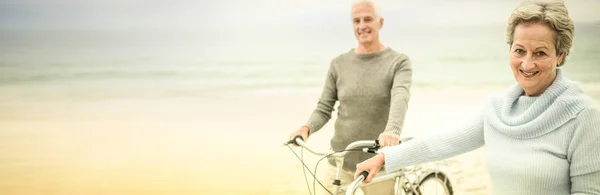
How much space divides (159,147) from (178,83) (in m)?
0.45

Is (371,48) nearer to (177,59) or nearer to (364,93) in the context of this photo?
(364,93)

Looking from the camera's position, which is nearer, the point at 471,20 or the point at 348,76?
the point at 348,76

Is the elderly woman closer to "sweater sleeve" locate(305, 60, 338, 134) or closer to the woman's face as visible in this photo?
the woman's face

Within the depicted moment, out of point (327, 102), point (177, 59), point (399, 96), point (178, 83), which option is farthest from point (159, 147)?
point (399, 96)

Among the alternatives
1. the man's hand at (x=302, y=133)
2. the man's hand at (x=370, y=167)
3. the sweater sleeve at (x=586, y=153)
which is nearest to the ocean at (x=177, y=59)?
the man's hand at (x=302, y=133)

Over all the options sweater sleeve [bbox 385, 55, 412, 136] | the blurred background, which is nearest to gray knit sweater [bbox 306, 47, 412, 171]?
sweater sleeve [bbox 385, 55, 412, 136]

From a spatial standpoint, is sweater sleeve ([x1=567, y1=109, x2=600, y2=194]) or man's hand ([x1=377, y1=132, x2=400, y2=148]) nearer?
sweater sleeve ([x1=567, y1=109, x2=600, y2=194])

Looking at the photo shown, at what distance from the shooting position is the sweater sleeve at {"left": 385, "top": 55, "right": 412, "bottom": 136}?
192 centimetres

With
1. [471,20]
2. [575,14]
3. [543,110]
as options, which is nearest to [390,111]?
[543,110]

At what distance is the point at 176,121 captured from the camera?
412 centimetres

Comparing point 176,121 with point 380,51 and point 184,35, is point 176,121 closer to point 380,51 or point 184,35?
point 184,35

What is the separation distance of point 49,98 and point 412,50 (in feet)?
8.60

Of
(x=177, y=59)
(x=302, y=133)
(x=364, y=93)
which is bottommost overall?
(x=302, y=133)

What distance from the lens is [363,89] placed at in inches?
82.7
